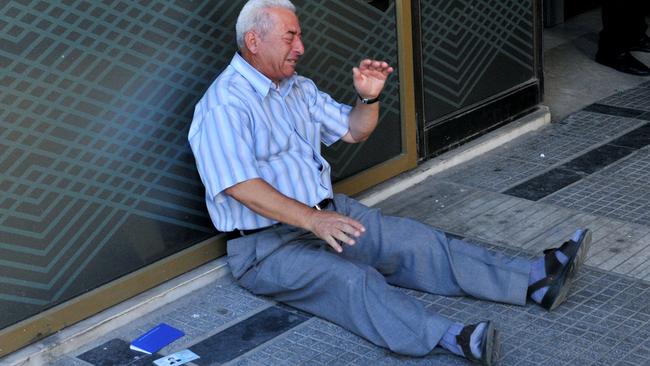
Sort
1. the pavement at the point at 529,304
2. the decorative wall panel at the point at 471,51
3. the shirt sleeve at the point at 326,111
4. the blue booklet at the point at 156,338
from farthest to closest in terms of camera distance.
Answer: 1. the decorative wall panel at the point at 471,51
2. the shirt sleeve at the point at 326,111
3. the blue booklet at the point at 156,338
4. the pavement at the point at 529,304

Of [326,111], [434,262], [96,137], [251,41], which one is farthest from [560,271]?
[96,137]

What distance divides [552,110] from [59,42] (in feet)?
10.5

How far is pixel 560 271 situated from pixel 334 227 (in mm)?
868

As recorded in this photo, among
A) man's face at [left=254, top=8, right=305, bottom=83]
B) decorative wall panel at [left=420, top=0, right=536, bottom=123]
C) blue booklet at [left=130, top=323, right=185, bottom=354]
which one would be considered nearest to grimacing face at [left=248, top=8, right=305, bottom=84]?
man's face at [left=254, top=8, right=305, bottom=83]

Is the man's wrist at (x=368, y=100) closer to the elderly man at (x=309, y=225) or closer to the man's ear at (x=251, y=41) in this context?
the elderly man at (x=309, y=225)

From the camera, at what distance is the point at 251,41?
3.92 m

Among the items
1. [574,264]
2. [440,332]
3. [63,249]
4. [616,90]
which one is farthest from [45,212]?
[616,90]

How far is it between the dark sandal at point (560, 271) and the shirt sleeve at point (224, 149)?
3.54 ft

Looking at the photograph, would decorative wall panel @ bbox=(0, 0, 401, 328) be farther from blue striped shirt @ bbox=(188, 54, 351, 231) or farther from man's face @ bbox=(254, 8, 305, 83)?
man's face @ bbox=(254, 8, 305, 83)

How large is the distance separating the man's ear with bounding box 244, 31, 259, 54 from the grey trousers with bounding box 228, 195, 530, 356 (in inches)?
25.8

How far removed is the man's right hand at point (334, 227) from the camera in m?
3.51

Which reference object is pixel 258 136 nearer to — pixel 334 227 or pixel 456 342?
pixel 334 227

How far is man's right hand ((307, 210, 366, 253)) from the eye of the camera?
351 cm

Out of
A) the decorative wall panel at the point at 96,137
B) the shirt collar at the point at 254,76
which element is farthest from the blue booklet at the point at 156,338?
the shirt collar at the point at 254,76
